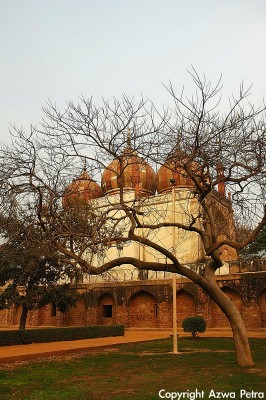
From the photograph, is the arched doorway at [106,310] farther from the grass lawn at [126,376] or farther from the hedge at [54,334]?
the grass lawn at [126,376]

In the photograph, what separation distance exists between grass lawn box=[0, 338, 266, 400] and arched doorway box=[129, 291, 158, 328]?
622 inches

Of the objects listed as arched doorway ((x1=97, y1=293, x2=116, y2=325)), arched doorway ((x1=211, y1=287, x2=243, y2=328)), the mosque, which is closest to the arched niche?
the mosque

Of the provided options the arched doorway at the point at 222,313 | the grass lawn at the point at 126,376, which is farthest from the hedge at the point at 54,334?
the arched doorway at the point at 222,313

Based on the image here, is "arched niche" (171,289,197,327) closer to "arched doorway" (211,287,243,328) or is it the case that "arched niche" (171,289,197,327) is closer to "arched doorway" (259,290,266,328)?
"arched doorway" (211,287,243,328)

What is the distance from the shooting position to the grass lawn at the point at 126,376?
287 inches

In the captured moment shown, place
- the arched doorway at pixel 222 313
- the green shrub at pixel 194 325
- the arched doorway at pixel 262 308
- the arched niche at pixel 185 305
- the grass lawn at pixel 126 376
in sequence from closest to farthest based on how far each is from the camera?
→ 1. the grass lawn at pixel 126 376
2. the green shrub at pixel 194 325
3. the arched doorway at pixel 262 308
4. the arched doorway at pixel 222 313
5. the arched niche at pixel 185 305

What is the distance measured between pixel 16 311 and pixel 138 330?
14.4 meters

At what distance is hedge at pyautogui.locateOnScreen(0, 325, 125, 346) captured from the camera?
17.3 m

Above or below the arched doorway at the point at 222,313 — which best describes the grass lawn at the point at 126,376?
below

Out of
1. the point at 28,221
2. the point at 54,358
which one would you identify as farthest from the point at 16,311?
the point at 28,221

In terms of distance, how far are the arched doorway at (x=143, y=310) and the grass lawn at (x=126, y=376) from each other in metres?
15.8

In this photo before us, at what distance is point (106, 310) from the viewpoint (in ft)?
103

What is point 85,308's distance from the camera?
31234mm

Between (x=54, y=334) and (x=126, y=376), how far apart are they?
10.8 m
